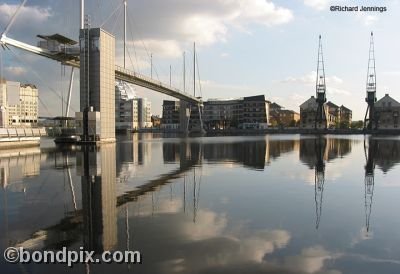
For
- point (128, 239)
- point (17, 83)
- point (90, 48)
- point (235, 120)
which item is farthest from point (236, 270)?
point (235, 120)

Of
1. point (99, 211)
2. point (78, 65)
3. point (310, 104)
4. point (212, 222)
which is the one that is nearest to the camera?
point (212, 222)

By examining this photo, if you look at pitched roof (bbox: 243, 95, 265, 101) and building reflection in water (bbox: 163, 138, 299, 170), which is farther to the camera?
pitched roof (bbox: 243, 95, 265, 101)

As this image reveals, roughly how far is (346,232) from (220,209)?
4.06m

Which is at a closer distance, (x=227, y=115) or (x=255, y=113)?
(x=255, y=113)

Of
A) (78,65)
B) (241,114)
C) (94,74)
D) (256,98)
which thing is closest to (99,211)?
(94,74)

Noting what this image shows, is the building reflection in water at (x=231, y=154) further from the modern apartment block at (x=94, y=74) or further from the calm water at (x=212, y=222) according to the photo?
the modern apartment block at (x=94, y=74)

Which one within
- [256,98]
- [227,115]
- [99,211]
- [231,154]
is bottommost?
[231,154]

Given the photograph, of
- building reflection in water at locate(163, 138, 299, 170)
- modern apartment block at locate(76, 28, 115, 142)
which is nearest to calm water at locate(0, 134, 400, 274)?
building reflection in water at locate(163, 138, 299, 170)

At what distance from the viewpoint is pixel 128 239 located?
345 inches

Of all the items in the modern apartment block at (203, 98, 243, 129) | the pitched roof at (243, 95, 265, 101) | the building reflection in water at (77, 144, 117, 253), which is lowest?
the building reflection in water at (77, 144, 117, 253)

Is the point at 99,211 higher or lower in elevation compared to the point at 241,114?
lower

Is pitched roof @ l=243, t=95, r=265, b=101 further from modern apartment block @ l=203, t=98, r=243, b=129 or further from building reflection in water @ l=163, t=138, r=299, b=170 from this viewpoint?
building reflection in water @ l=163, t=138, r=299, b=170

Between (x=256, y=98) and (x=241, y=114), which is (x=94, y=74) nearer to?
(x=256, y=98)

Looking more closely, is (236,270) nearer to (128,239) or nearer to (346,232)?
(128,239)
